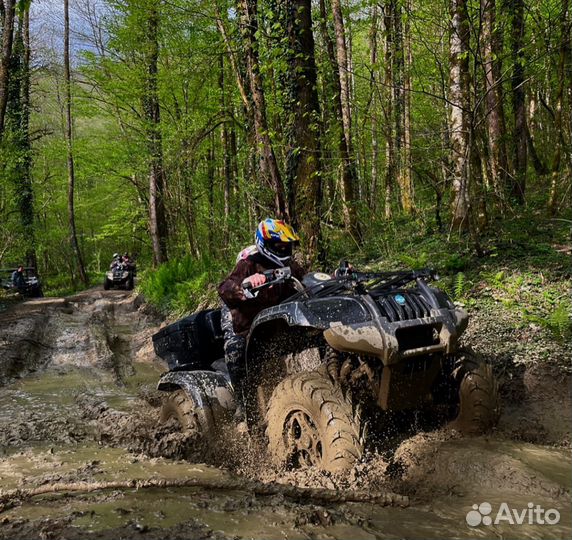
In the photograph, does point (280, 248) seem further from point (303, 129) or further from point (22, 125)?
point (22, 125)

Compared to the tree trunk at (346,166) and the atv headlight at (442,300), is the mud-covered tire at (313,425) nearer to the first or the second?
the atv headlight at (442,300)

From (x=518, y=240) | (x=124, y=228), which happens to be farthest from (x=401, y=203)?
(x=124, y=228)

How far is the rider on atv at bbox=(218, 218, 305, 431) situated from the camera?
142 inches

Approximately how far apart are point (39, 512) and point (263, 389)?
166 centimetres

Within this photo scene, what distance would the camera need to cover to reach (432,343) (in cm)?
277

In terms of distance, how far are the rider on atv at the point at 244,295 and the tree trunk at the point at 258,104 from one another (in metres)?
3.68

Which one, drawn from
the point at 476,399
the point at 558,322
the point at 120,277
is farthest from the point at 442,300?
the point at 120,277

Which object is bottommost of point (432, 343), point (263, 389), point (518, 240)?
point (263, 389)

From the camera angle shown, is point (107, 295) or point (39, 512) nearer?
point (39, 512)

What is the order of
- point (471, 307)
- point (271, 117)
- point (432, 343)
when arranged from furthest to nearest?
point (271, 117), point (471, 307), point (432, 343)

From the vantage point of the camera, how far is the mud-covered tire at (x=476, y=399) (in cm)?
301

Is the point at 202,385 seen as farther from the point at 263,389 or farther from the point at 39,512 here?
the point at 39,512

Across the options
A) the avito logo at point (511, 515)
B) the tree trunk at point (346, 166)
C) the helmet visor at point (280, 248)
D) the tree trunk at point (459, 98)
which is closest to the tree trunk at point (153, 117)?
the tree trunk at point (346, 166)

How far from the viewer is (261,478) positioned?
291cm
